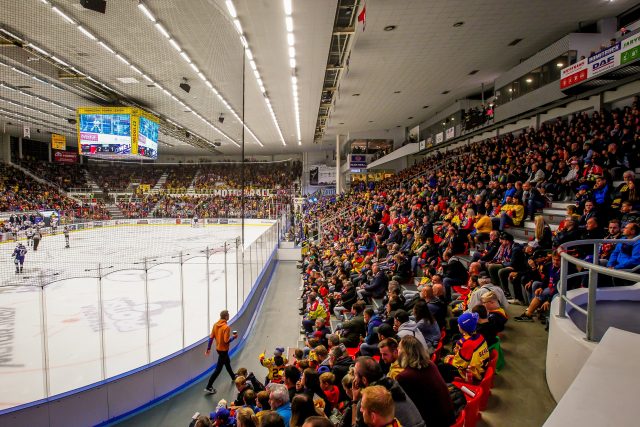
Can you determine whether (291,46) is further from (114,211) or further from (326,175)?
(326,175)

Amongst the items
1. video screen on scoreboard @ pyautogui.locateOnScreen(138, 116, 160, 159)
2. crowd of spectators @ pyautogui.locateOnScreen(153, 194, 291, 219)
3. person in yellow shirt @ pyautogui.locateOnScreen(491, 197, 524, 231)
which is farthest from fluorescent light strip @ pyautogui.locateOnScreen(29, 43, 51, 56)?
crowd of spectators @ pyautogui.locateOnScreen(153, 194, 291, 219)

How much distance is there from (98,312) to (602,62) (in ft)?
45.9

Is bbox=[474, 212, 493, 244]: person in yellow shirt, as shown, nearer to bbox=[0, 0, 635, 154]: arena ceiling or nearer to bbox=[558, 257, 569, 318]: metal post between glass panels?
bbox=[558, 257, 569, 318]: metal post between glass panels

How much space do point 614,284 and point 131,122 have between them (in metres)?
12.0

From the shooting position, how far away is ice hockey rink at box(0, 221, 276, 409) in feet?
18.5

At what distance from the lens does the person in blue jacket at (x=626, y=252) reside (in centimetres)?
405

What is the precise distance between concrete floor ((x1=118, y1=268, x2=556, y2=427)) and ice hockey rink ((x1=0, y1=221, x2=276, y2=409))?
91cm

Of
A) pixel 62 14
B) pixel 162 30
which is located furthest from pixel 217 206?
pixel 62 14

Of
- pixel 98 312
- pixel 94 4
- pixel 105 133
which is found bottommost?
pixel 98 312

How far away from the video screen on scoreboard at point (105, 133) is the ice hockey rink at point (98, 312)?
301 cm

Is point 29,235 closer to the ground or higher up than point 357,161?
closer to the ground

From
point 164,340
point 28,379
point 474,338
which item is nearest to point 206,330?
point 164,340

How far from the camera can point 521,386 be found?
3314 mm

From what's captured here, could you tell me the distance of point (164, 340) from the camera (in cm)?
700
